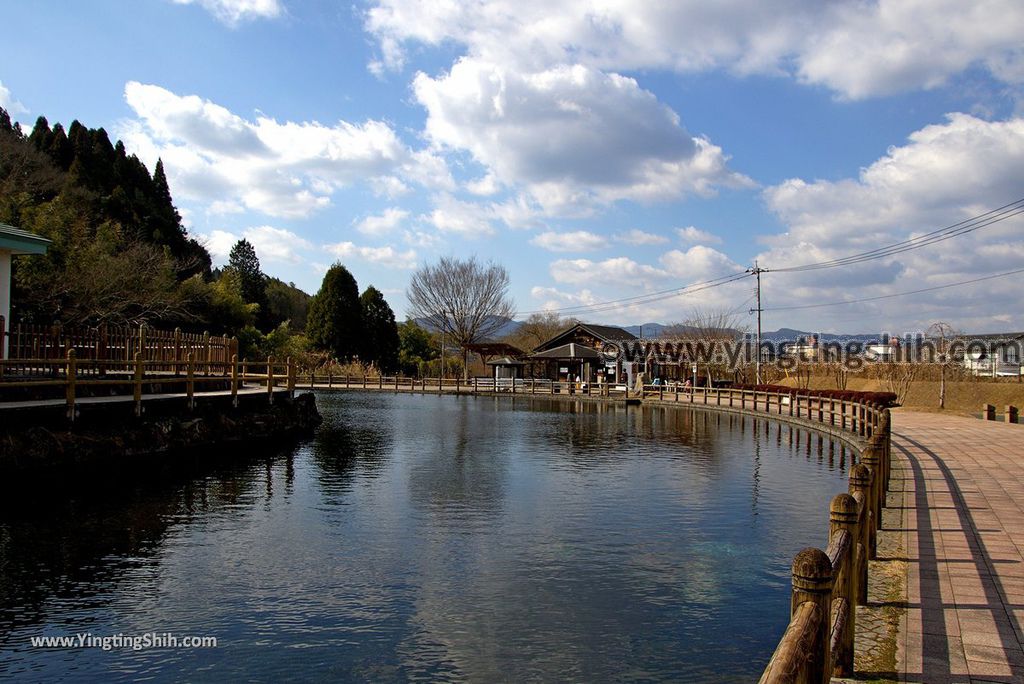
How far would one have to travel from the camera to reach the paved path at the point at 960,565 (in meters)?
4.54

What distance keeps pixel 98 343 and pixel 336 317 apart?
39538mm

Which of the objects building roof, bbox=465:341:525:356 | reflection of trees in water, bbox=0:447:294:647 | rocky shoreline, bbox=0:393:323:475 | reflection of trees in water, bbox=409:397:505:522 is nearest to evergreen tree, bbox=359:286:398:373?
building roof, bbox=465:341:525:356

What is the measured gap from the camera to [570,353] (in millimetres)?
53062

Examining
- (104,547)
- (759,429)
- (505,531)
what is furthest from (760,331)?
(104,547)

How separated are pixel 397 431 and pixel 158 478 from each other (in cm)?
1054

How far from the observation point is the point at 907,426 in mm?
22750

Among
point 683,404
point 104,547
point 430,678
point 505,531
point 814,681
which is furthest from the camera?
point 683,404

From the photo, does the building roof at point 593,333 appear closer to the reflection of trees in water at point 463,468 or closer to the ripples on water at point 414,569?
the reflection of trees in water at point 463,468

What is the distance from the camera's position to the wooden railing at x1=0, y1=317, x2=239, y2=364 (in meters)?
16.4

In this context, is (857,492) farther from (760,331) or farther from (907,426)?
(760,331)

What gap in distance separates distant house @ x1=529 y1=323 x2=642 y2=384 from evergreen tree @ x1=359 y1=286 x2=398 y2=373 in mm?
13096

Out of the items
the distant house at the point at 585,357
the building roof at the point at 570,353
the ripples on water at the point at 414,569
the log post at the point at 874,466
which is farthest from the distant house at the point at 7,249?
the building roof at the point at 570,353

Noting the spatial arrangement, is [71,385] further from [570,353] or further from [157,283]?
[570,353]

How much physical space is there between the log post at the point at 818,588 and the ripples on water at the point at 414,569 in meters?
2.38
